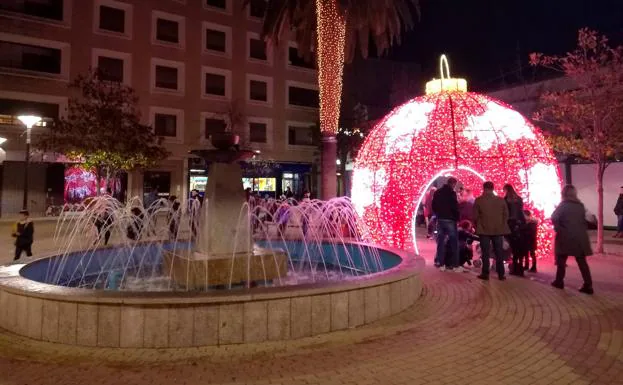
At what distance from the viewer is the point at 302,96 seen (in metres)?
40.8

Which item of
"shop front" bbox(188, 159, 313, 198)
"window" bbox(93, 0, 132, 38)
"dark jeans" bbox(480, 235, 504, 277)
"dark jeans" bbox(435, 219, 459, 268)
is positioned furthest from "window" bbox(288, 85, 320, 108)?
"dark jeans" bbox(480, 235, 504, 277)

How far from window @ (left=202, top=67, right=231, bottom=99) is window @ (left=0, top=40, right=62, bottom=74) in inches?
394

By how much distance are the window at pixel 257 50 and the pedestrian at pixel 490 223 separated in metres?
32.1

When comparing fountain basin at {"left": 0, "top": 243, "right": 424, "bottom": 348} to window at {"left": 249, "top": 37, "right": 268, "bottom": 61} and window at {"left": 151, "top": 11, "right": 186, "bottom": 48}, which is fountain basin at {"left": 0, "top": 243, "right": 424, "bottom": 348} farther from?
window at {"left": 249, "top": 37, "right": 268, "bottom": 61}

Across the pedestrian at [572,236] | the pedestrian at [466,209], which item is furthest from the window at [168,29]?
the pedestrian at [572,236]

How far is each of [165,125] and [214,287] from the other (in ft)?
95.7

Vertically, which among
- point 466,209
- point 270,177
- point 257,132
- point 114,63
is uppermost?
point 114,63

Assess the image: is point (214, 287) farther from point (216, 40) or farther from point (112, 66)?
point (216, 40)

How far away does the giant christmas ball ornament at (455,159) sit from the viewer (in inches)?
447

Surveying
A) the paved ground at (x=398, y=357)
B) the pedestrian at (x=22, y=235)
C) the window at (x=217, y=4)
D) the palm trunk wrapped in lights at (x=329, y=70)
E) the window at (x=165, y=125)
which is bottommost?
the paved ground at (x=398, y=357)

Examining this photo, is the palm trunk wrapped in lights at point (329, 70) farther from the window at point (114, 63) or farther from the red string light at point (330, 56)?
the window at point (114, 63)

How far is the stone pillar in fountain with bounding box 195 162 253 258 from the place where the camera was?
25.7 ft

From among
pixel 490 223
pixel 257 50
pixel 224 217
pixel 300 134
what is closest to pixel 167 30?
pixel 257 50

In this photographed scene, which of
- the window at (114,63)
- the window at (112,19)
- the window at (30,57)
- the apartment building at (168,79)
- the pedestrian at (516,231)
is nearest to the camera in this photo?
the pedestrian at (516,231)
